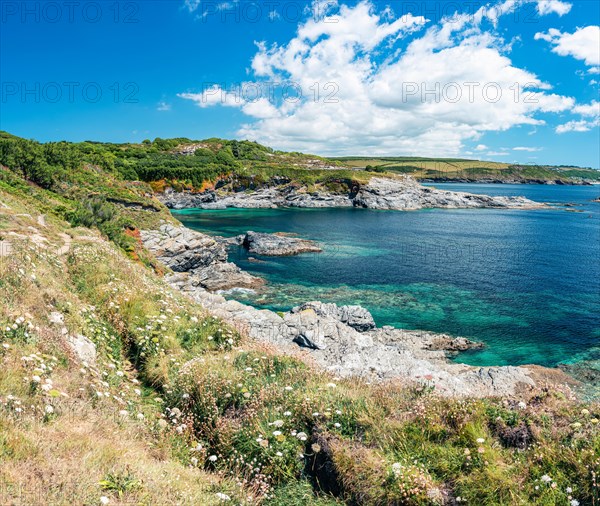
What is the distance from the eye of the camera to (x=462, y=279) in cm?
4638

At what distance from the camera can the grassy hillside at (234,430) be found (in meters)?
5.82

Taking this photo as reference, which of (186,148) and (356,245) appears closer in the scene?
(356,245)

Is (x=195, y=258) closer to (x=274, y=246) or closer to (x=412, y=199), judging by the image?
(x=274, y=246)

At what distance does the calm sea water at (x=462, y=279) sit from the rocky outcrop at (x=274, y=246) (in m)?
2.19

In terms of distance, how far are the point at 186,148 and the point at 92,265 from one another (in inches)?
6568

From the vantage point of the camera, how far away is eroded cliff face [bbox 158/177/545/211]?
121m

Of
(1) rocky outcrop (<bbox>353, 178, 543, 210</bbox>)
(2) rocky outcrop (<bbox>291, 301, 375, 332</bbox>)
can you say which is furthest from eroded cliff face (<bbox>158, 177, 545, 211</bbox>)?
(2) rocky outcrop (<bbox>291, 301, 375, 332</bbox>)

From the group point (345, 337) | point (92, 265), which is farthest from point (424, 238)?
point (92, 265)

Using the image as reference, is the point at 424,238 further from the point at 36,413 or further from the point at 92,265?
the point at 36,413

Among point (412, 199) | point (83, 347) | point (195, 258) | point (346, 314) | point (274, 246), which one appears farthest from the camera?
point (412, 199)

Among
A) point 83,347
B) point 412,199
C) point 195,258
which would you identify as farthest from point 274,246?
point 412,199

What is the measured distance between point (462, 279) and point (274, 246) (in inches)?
1109

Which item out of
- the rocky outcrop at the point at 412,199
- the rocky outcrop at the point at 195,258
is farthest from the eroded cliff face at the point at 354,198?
the rocky outcrop at the point at 195,258

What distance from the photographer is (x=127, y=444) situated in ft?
21.6
